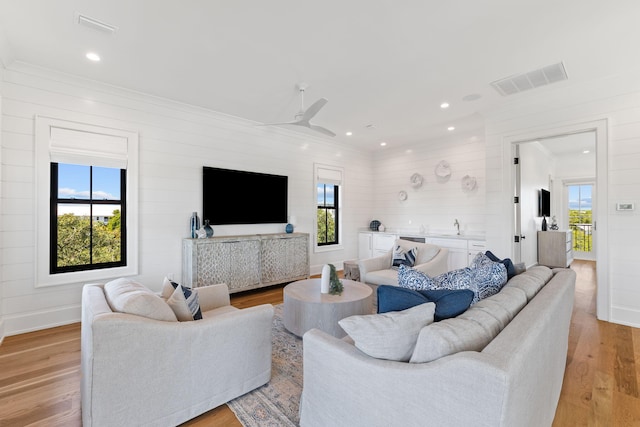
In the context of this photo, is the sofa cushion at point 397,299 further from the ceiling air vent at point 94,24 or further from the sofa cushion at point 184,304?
the ceiling air vent at point 94,24

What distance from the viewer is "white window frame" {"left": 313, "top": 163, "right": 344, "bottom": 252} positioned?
5.97 metres

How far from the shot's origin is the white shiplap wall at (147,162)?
309 centimetres

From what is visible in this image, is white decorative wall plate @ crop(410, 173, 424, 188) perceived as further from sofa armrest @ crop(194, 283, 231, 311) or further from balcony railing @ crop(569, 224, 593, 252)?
balcony railing @ crop(569, 224, 593, 252)

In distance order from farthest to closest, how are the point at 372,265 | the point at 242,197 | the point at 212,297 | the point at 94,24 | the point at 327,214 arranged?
the point at 327,214
the point at 242,197
the point at 372,265
the point at 212,297
the point at 94,24

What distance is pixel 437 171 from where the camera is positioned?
5910mm

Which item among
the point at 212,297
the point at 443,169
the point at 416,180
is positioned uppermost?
the point at 443,169

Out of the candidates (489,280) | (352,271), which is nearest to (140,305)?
(489,280)

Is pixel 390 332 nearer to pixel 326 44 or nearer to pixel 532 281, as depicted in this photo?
pixel 532 281

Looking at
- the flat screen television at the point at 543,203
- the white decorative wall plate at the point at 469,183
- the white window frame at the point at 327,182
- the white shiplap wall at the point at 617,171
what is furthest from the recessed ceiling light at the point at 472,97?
the flat screen television at the point at 543,203

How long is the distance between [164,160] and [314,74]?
243 cm

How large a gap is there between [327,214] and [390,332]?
202 inches

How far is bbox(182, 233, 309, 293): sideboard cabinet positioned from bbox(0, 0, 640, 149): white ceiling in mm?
2095

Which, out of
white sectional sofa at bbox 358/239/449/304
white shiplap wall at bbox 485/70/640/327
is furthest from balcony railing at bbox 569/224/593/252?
white sectional sofa at bbox 358/239/449/304

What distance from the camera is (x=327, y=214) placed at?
20.9ft
